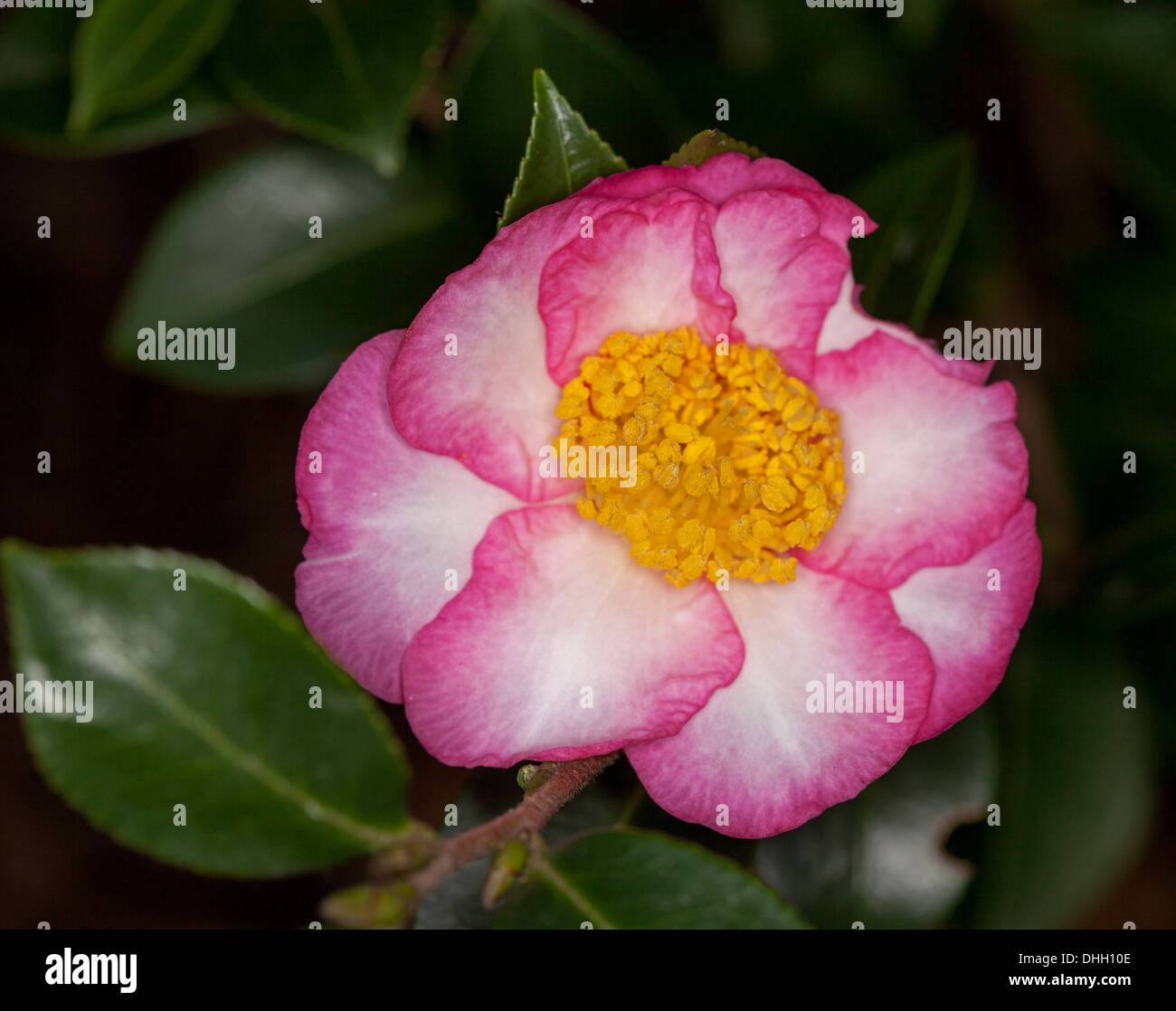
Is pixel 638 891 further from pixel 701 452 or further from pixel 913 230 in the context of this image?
pixel 913 230

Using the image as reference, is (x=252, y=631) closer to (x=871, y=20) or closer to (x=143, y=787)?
(x=143, y=787)

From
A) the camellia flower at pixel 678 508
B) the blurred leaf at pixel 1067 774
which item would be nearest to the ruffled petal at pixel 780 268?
the camellia flower at pixel 678 508

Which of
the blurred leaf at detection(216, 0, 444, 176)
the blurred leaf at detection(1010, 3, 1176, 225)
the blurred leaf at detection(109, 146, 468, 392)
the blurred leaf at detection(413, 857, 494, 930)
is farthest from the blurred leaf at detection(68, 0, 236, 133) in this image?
the blurred leaf at detection(1010, 3, 1176, 225)

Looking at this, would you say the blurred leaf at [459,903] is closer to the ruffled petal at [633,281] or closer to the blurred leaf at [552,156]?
the ruffled petal at [633,281]

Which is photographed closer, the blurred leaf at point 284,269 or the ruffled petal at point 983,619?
the ruffled petal at point 983,619

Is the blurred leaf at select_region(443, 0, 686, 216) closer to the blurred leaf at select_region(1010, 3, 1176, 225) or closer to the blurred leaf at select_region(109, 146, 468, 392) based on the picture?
the blurred leaf at select_region(109, 146, 468, 392)
